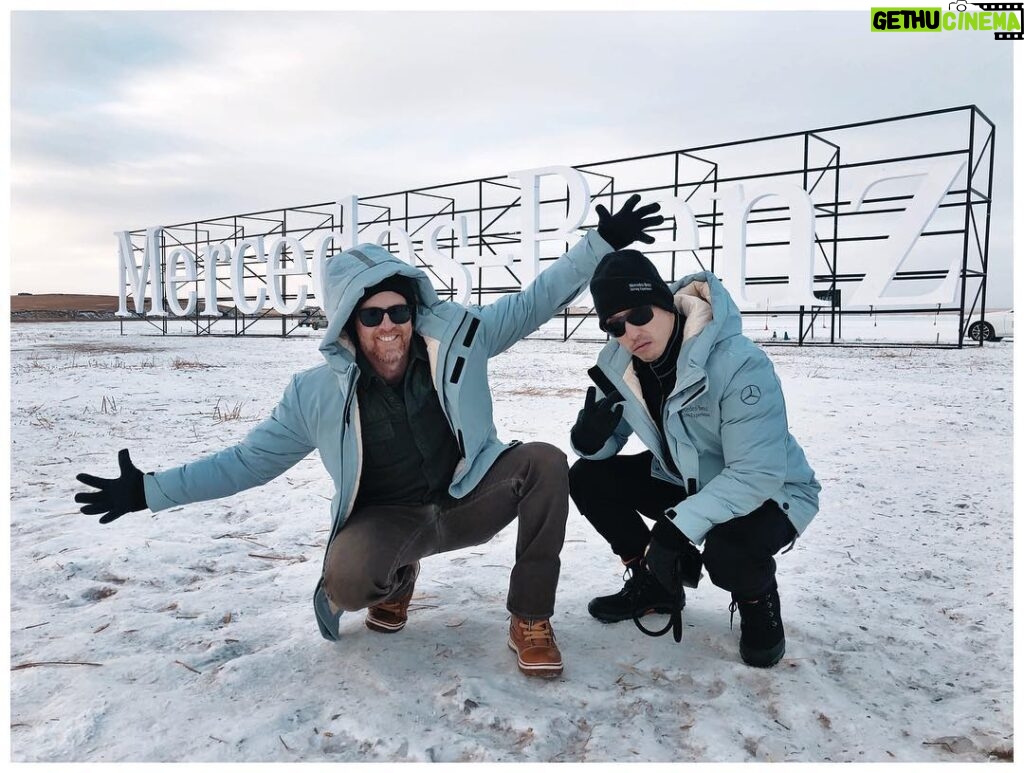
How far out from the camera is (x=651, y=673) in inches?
90.7

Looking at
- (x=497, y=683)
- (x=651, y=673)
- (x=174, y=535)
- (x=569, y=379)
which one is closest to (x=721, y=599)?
(x=651, y=673)

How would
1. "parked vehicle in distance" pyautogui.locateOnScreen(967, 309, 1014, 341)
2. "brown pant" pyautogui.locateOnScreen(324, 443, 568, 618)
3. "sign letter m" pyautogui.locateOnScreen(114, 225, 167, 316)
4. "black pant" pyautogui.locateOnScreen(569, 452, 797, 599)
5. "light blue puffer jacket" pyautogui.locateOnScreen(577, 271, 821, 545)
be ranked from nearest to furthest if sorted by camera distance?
1. "light blue puffer jacket" pyautogui.locateOnScreen(577, 271, 821, 545)
2. "brown pant" pyautogui.locateOnScreen(324, 443, 568, 618)
3. "black pant" pyautogui.locateOnScreen(569, 452, 797, 599)
4. "parked vehicle in distance" pyautogui.locateOnScreen(967, 309, 1014, 341)
5. "sign letter m" pyautogui.locateOnScreen(114, 225, 167, 316)

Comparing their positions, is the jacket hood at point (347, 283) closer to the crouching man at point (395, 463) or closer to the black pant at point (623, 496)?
the crouching man at point (395, 463)

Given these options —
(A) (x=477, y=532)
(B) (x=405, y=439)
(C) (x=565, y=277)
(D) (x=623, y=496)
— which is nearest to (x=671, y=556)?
(D) (x=623, y=496)

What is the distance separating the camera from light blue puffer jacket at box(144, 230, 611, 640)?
7.77 ft

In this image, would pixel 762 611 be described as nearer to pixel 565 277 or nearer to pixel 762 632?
pixel 762 632

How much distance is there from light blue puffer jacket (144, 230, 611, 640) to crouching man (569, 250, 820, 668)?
42cm

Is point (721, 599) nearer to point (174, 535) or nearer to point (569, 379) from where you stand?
point (174, 535)

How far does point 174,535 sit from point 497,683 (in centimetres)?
209

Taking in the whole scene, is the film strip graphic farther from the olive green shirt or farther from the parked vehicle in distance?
the parked vehicle in distance

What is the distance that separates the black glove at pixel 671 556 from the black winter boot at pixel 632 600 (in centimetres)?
34

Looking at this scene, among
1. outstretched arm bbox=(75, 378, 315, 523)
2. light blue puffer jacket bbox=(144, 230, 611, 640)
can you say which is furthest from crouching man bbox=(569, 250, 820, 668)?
outstretched arm bbox=(75, 378, 315, 523)

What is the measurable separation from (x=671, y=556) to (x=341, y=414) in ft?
3.72

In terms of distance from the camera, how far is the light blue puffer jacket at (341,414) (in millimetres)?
2369
